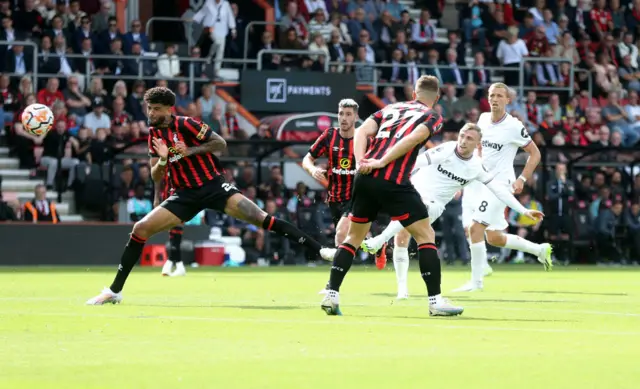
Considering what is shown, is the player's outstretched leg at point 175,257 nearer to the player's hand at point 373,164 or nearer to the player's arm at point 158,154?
the player's arm at point 158,154

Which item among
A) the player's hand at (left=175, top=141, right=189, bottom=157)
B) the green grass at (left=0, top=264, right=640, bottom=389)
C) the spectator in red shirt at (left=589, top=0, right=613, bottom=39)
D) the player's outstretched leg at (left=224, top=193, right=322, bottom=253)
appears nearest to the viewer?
the green grass at (left=0, top=264, right=640, bottom=389)

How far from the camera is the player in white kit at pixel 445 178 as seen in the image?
49.4 ft

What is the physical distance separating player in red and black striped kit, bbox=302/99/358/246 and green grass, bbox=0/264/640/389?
105 centimetres

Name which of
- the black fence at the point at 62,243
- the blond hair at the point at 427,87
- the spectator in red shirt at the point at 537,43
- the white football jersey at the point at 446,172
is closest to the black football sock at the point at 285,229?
the white football jersey at the point at 446,172

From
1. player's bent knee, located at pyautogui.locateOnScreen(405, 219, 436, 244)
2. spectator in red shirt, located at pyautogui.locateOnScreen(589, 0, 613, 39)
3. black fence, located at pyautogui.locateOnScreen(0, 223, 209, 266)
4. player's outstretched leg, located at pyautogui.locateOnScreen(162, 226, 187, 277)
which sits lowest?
black fence, located at pyautogui.locateOnScreen(0, 223, 209, 266)

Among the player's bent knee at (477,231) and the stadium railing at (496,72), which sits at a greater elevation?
the stadium railing at (496,72)

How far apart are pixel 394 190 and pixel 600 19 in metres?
26.2

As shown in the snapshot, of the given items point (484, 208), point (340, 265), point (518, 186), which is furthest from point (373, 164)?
point (484, 208)

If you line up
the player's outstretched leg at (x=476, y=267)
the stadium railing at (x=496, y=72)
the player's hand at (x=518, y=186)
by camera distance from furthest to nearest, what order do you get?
the stadium railing at (x=496, y=72)
the player's hand at (x=518, y=186)
the player's outstretched leg at (x=476, y=267)

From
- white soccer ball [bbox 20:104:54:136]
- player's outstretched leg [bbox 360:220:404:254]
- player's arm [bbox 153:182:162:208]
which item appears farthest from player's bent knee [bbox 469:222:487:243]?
white soccer ball [bbox 20:104:54:136]

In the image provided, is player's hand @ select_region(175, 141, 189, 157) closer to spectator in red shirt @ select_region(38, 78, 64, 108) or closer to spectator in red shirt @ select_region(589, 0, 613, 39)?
spectator in red shirt @ select_region(38, 78, 64, 108)

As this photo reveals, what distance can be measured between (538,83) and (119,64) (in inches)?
426

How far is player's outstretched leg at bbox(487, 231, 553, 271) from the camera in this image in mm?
17281

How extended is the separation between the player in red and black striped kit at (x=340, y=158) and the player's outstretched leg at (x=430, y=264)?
3.93 m
